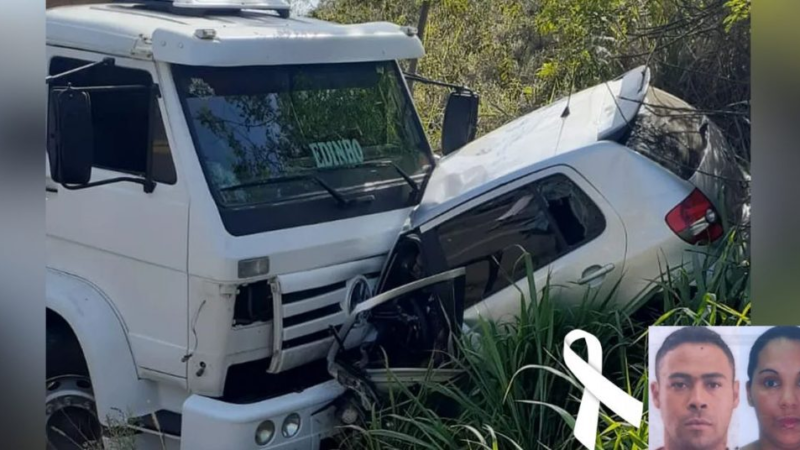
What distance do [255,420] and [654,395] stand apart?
128cm

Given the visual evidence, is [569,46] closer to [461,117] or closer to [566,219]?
[461,117]

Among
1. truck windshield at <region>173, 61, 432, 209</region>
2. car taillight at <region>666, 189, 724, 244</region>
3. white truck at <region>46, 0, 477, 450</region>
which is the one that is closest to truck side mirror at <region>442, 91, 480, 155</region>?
white truck at <region>46, 0, 477, 450</region>

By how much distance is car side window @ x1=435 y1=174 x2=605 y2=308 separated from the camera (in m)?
3.77

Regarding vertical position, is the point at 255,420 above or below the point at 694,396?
below

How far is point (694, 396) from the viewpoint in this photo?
3326 mm

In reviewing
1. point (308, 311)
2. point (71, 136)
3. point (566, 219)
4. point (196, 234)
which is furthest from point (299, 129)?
point (566, 219)

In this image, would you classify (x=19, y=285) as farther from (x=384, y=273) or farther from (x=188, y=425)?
(x=384, y=273)

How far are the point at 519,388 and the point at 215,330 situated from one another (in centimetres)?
105

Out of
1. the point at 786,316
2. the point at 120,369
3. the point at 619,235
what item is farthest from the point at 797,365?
the point at 120,369

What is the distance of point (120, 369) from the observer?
3699mm

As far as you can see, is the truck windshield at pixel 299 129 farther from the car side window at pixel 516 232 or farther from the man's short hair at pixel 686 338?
the man's short hair at pixel 686 338

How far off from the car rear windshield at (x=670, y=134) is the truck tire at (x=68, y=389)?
2.03 m

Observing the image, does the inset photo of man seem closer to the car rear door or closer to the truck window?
the car rear door

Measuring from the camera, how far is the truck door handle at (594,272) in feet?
12.2
